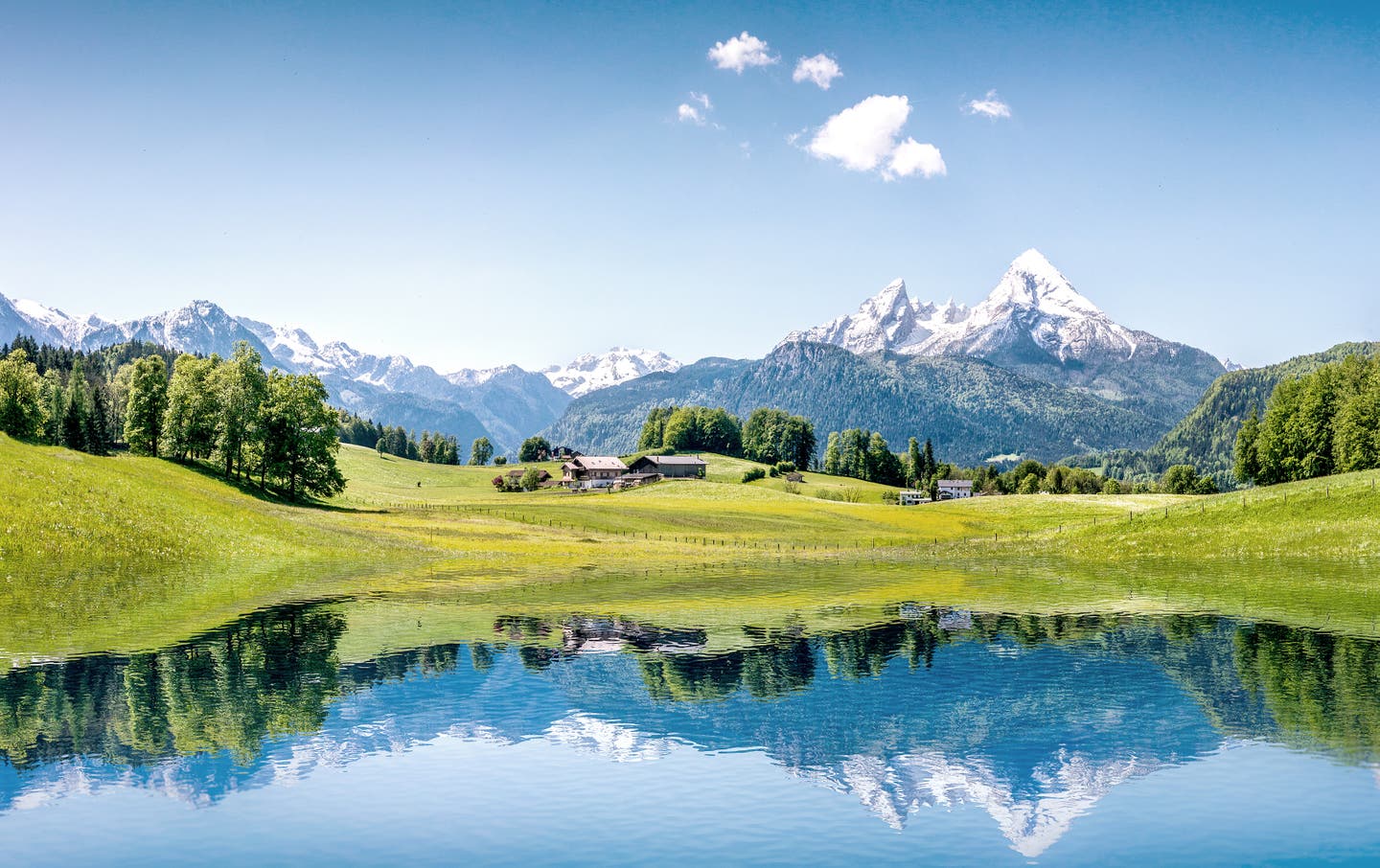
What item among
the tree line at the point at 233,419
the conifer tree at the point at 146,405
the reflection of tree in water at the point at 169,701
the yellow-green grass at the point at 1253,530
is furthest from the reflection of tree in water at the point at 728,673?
the conifer tree at the point at 146,405

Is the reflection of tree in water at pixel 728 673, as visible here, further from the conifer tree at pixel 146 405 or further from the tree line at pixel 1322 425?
the tree line at pixel 1322 425

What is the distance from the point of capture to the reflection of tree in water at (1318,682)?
27.3m

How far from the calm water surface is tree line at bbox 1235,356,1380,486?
106m

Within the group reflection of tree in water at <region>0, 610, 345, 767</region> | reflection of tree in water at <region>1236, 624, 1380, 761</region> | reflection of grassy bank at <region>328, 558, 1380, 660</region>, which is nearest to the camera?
reflection of tree in water at <region>0, 610, 345, 767</region>

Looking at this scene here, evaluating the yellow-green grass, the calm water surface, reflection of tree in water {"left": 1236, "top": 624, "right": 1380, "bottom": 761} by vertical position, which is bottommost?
the calm water surface

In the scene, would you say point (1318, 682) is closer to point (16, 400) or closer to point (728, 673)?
point (728, 673)

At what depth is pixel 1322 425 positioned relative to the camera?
143 m

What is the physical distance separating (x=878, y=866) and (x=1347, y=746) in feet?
51.9

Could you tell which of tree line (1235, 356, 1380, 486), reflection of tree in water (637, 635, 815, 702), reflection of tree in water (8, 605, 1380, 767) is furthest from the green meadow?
tree line (1235, 356, 1380, 486)

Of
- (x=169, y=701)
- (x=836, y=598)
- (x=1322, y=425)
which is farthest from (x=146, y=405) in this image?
(x=1322, y=425)

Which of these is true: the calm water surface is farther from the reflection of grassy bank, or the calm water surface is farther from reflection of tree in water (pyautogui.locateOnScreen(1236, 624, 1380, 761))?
the reflection of grassy bank

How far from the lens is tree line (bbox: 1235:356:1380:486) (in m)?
126

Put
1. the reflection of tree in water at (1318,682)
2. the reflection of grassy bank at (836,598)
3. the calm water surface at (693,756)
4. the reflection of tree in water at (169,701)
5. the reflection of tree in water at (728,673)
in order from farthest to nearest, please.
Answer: the reflection of grassy bank at (836,598)
the reflection of tree in water at (728,673)
the reflection of tree in water at (1318,682)
the reflection of tree in water at (169,701)
the calm water surface at (693,756)

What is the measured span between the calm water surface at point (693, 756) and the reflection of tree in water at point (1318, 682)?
17 cm
